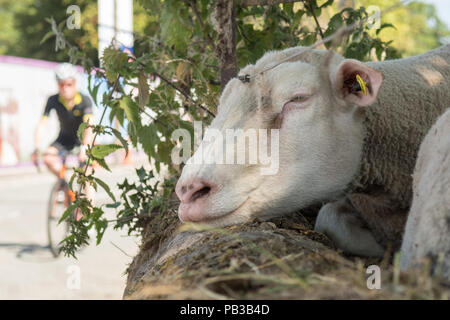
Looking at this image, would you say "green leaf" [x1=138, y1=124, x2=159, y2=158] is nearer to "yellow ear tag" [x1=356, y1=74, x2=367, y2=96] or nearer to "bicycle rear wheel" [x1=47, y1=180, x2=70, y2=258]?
"yellow ear tag" [x1=356, y1=74, x2=367, y2=96]

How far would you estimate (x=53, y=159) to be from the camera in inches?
375

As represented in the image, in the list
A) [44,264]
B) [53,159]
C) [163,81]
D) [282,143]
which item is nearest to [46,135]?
[53,159]

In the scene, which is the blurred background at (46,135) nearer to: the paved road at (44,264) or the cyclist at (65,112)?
the paved road at (44,264)

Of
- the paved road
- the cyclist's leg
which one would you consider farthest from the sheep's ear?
the cyclist's leg

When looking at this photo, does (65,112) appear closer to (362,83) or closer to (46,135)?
(362,83)

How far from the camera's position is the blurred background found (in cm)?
547

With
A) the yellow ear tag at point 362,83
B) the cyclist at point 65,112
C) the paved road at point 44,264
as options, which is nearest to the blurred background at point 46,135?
the paved road at point 44,264

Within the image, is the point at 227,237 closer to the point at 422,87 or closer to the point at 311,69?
the point at 311,69

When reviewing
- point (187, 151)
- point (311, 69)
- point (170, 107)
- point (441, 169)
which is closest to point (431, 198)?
point (441, 169)

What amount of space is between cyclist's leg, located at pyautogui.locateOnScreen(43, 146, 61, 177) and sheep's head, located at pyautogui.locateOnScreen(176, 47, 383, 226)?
22.5 feet

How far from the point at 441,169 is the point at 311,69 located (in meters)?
1.06

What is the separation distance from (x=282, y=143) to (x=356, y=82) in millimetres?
525

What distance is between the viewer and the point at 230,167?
2.80 m

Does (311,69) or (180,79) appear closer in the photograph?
(311,69)
